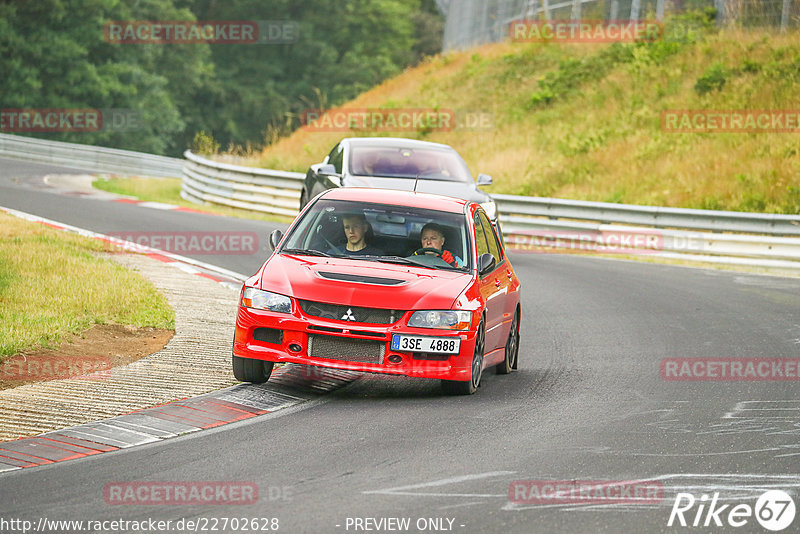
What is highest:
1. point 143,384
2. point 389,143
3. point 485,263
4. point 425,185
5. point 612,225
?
point 389,143

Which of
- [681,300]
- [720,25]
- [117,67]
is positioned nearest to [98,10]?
[117,67]

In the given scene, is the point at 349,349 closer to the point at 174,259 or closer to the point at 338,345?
the point at 338,345

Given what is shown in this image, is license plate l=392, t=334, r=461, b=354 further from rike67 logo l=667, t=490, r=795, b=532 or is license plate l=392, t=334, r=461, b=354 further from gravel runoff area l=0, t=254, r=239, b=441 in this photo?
rike67 logo l=667, t=490, r=795, b=532

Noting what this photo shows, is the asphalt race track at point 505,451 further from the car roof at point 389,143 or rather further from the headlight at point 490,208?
the car roof at point 389,143

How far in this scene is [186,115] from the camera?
7262 cm

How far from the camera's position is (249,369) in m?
Answer: 9.33

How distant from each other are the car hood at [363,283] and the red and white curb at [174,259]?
197 inches

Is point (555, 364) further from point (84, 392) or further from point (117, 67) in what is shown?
point (117, 67)

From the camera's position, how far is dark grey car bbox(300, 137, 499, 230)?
16.6m

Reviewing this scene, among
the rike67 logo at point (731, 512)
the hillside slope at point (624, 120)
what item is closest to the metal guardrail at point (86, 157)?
the hillside slope at point (624, 120)

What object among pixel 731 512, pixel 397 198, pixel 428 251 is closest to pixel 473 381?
pixel 428 251

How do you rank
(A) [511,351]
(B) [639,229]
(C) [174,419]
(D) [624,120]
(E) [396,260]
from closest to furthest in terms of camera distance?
1. (C) [174,419]
2. (E) [396,260]
3. (A) [511,351]
4. (B) [639,229]
5. (D) [624,120]

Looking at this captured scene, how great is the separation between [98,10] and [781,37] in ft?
116

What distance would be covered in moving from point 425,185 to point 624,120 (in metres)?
17.7
